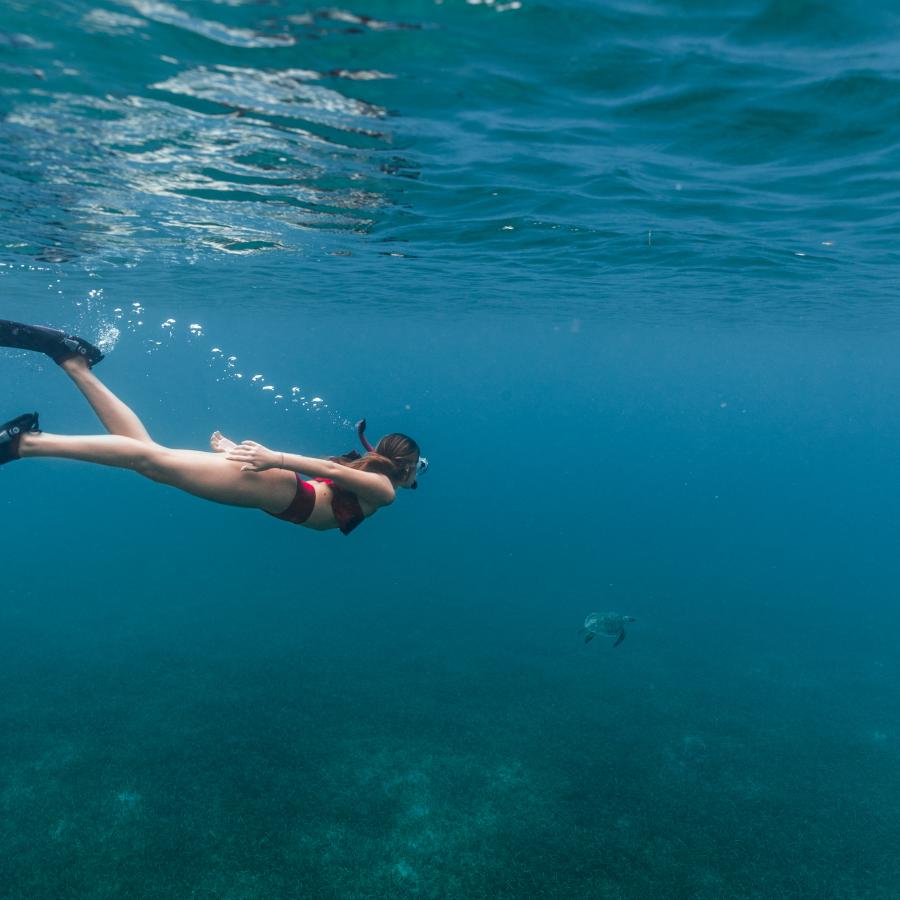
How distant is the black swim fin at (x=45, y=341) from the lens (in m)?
5.82

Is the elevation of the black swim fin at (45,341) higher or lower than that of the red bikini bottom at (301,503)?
higher

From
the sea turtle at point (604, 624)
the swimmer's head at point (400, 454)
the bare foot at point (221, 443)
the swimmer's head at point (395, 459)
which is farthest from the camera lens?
the sea turtle at point (604, 624)

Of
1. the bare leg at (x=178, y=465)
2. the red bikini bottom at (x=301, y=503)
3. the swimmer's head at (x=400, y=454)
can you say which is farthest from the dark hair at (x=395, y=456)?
the bare leg at (x=178, y=465)

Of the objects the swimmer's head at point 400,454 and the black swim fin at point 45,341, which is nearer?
the black swim fin at point 45,341

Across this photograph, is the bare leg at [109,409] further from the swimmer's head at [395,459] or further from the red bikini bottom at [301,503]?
the swimmer's head at [395,459]

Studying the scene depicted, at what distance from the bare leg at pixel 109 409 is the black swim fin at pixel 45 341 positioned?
0.14m

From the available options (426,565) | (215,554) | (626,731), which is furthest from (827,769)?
(215,554)

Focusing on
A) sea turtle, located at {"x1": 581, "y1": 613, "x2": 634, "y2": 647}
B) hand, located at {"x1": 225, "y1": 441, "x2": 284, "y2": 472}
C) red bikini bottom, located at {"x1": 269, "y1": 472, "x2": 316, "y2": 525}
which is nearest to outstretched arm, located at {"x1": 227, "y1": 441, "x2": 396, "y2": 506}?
hand, located at {"x1": 225, "y1": 441, "x2": 284, "y2": 472}

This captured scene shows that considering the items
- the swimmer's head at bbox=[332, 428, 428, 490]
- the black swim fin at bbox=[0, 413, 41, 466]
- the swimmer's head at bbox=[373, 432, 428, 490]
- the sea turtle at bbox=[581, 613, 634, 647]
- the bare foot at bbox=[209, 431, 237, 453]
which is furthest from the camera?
the sea turtle at bbox=[581, 613, 634, 647]

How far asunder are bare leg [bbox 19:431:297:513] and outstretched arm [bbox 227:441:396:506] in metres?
0.23

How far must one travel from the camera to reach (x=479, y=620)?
24016mm

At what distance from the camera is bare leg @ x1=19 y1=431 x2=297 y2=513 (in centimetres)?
515

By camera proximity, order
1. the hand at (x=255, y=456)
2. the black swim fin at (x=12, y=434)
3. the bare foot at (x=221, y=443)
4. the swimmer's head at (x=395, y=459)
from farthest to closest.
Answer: the swimmer's head at (x=395, y=459), the bare foot at (x=221, y=443), the black swim fin at (x=12, y=434), the hand at (x=255, y=456)

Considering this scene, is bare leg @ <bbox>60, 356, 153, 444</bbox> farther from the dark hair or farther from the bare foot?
the dark hair
